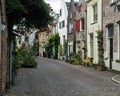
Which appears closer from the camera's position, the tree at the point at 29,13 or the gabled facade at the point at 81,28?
the tree at the point at 29,13

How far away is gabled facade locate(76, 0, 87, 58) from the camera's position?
125ft

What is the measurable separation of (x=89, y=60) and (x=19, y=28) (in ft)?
52.4

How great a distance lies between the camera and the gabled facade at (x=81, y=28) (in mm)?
38225

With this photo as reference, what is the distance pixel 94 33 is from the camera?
3275 cm

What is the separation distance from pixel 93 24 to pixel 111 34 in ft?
19.6

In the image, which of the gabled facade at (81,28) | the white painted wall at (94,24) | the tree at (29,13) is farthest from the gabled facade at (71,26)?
the tree at (29,13)

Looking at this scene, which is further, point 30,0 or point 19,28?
point 19,28

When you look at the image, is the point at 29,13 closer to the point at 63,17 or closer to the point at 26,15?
the point at 26,15

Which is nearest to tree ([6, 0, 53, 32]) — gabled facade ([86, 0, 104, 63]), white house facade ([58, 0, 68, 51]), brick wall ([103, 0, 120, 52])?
brick wall ([103, 0, 120, 52])

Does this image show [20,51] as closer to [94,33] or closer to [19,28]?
[94,33]

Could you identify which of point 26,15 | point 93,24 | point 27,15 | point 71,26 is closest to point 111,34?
point 93,24

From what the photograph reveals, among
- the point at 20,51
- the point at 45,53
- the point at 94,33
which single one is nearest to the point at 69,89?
the point at 94,33

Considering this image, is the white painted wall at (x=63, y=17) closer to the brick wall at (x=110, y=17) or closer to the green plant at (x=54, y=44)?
the green plant at (x=54, y=44)

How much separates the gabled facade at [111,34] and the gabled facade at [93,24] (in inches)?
71.8
